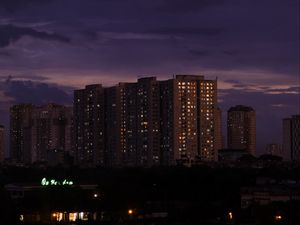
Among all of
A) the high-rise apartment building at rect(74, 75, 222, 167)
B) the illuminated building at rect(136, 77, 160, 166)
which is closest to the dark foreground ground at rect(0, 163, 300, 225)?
the illuminated building at rect(136, 77, 160, 166)

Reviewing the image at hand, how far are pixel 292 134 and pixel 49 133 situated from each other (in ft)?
65.6

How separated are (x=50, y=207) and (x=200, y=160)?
25.4 meters

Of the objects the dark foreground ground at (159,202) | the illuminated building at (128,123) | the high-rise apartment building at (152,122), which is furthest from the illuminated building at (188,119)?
the dark foreground ground at (159,202)

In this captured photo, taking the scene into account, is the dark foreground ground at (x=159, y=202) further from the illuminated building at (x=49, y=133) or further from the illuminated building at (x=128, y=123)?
the illuminated building at (x=49, y=133)

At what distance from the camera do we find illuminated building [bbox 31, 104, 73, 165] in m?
62.8

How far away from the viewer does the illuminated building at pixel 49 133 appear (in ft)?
206

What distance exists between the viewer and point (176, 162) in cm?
4684

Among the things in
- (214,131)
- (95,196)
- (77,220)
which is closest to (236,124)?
(214,131)

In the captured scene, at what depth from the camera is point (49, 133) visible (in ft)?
206

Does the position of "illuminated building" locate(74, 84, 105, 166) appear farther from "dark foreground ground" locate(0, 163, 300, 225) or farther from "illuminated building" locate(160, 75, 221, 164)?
"dark foreground ground" locate(0, 163, 300, 225)

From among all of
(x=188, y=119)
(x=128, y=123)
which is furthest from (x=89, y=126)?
(x=188, y=119)

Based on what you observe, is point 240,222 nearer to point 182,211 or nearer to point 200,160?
point 182,211

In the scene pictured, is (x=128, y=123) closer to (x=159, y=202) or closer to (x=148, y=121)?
(x=148, y=121)

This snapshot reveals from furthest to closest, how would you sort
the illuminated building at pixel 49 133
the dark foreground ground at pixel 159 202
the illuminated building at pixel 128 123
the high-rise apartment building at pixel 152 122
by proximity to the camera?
the illuminated building at pixel 49 133 → the illuminated building at pixel 128 123 → the high-rise apartment building at pixel 152 122 → the dark foreground ground at pixel 159 202
